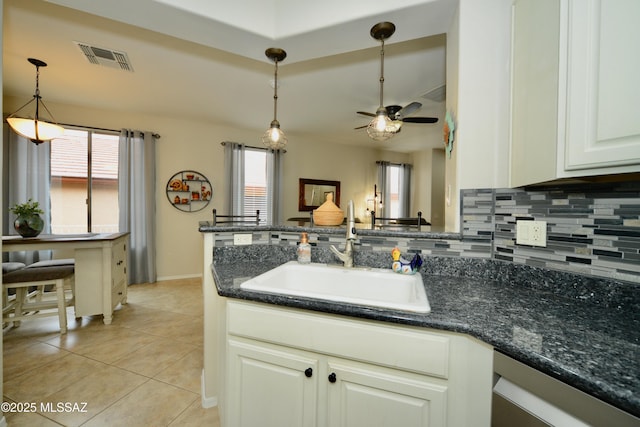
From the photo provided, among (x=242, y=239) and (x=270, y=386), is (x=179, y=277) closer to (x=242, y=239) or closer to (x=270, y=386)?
(x=242, y=239)

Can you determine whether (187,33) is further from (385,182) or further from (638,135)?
(385,182)

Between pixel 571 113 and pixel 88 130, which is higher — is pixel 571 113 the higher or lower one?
the lower one

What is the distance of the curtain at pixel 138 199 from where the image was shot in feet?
12.3

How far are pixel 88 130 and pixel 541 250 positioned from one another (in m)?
5.11

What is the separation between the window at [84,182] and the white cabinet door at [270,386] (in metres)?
3.87

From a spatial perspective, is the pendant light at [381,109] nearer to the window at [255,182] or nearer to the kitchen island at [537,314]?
the kitchen island at [537,314]

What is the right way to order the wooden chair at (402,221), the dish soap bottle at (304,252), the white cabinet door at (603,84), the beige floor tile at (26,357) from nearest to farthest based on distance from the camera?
the white cabinet door at (603,84), the dish soap bottle at (304,252), the wooden chair at (402,221), the beige floor tile at (26,357)

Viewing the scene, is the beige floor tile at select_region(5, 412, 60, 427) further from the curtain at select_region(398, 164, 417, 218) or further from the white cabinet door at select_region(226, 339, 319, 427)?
the curtain at select_region(398, 164, 417, 218)

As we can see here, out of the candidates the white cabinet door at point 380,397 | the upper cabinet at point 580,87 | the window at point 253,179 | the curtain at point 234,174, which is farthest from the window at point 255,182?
the upper cabinet at point 580,87

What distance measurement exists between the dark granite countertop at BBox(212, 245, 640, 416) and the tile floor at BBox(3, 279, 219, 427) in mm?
993

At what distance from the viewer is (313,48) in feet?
5.98

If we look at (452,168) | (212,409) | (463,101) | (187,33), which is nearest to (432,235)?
(452,168)

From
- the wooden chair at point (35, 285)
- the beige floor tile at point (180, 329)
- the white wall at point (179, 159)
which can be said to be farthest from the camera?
the white wall at point (179, 159)

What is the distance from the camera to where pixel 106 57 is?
7.79 ft
